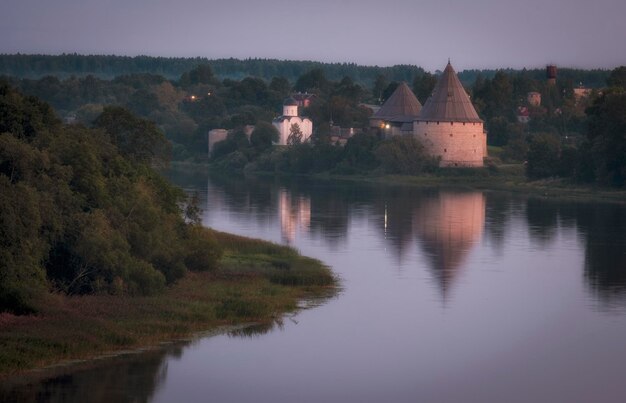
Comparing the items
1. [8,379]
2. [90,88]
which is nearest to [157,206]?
[8,379]

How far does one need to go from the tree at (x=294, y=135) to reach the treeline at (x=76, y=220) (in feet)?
126

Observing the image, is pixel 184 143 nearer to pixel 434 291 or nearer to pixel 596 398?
pixel 434 291

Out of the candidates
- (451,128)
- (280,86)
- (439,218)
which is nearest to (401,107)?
(451,128)

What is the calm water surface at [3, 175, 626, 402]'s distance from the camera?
15531 millimetres

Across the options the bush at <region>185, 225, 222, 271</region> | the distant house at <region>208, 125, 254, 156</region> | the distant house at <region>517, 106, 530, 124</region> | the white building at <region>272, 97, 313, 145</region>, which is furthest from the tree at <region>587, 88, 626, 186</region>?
the bush at <region>185, 225, 222, 271</region>

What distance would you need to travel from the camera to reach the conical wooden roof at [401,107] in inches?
2323

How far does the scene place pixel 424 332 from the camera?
62.1 ft

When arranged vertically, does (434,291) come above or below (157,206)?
below

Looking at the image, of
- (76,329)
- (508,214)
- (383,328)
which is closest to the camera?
(76,329)

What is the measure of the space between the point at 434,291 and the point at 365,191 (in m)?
24.1

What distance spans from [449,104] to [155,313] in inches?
1451

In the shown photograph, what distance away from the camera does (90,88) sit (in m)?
88.2

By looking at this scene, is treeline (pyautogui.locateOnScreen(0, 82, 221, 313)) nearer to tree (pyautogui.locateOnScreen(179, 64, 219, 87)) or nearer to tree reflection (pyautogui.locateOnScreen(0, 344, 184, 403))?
tree reflection (pyautogui.locateOnScreen(0, 344, 184, 403))

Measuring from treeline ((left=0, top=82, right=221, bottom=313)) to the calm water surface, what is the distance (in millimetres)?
1995
